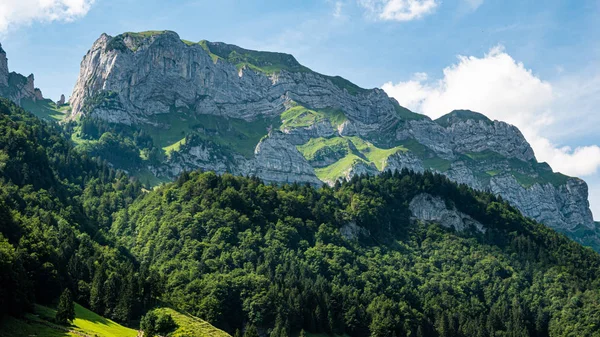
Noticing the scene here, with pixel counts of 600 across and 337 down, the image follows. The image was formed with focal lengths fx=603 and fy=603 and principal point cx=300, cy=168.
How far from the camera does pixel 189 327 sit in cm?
12350

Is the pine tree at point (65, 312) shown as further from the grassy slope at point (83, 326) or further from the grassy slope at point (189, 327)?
the grassy slope at point (189, 327)

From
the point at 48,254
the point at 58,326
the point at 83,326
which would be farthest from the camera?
the point at 48,254

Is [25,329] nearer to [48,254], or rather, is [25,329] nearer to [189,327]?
[48,254]

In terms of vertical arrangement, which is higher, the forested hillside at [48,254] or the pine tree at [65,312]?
the forested hillside at [48,254]

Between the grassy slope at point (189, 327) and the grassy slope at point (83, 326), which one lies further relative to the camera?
the grassy slope at point (189, 327)

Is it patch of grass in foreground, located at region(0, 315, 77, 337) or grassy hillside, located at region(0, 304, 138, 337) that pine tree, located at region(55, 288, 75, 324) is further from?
patch of grass in foreground, located at region(0, 315, 77, 337)

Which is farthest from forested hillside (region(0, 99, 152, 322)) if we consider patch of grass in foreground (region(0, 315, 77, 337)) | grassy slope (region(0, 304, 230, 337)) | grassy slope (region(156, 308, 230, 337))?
grassy slope (region(156, 308, 230, 337))

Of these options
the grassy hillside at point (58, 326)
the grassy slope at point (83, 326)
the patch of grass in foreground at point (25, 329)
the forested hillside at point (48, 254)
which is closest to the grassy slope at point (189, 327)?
the grassy slope at point (83, 326)

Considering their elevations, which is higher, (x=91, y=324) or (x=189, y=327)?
(x=189, y=327)

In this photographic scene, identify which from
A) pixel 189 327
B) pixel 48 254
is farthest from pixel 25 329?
pixel 189 327

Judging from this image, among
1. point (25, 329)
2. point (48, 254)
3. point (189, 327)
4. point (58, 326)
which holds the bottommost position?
point (25, 329)

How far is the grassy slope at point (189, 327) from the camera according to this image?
120 m

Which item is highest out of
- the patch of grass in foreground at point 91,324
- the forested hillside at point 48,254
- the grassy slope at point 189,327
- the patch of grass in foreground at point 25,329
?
the forested hillside at point 48,254

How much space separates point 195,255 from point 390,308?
198 feet
